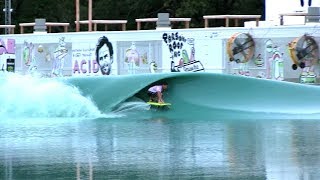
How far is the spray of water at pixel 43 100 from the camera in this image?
19.0m

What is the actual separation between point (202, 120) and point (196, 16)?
41.2 metres

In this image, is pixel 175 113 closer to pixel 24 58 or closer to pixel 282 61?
pixel 282 61

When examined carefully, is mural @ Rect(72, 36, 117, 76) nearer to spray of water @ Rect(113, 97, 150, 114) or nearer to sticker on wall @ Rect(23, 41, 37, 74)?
sticker on wall @ Rect(23, 41, 37, 74)

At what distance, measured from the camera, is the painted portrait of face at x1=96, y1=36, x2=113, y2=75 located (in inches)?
1334

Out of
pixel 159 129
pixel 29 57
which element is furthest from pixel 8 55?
pixel 159 129

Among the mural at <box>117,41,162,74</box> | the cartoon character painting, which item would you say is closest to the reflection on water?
the mural at <box>117,41,162,74</box>

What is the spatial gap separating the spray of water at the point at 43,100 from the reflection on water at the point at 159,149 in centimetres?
145

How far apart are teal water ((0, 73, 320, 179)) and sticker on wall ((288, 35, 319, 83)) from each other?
9.50 m

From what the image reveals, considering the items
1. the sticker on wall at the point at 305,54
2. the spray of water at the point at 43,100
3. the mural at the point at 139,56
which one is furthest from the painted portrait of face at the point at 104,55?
the spray of water at the point at 43,100

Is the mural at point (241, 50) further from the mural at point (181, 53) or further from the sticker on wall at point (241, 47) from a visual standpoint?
the mural at point (181, 53)

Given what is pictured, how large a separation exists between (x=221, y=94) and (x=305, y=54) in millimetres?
10435

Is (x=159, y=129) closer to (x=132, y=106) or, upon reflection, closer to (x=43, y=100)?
(x=132, y=106)

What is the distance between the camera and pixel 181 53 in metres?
32.2

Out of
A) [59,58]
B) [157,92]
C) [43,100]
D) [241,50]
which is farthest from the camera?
[59,58]
